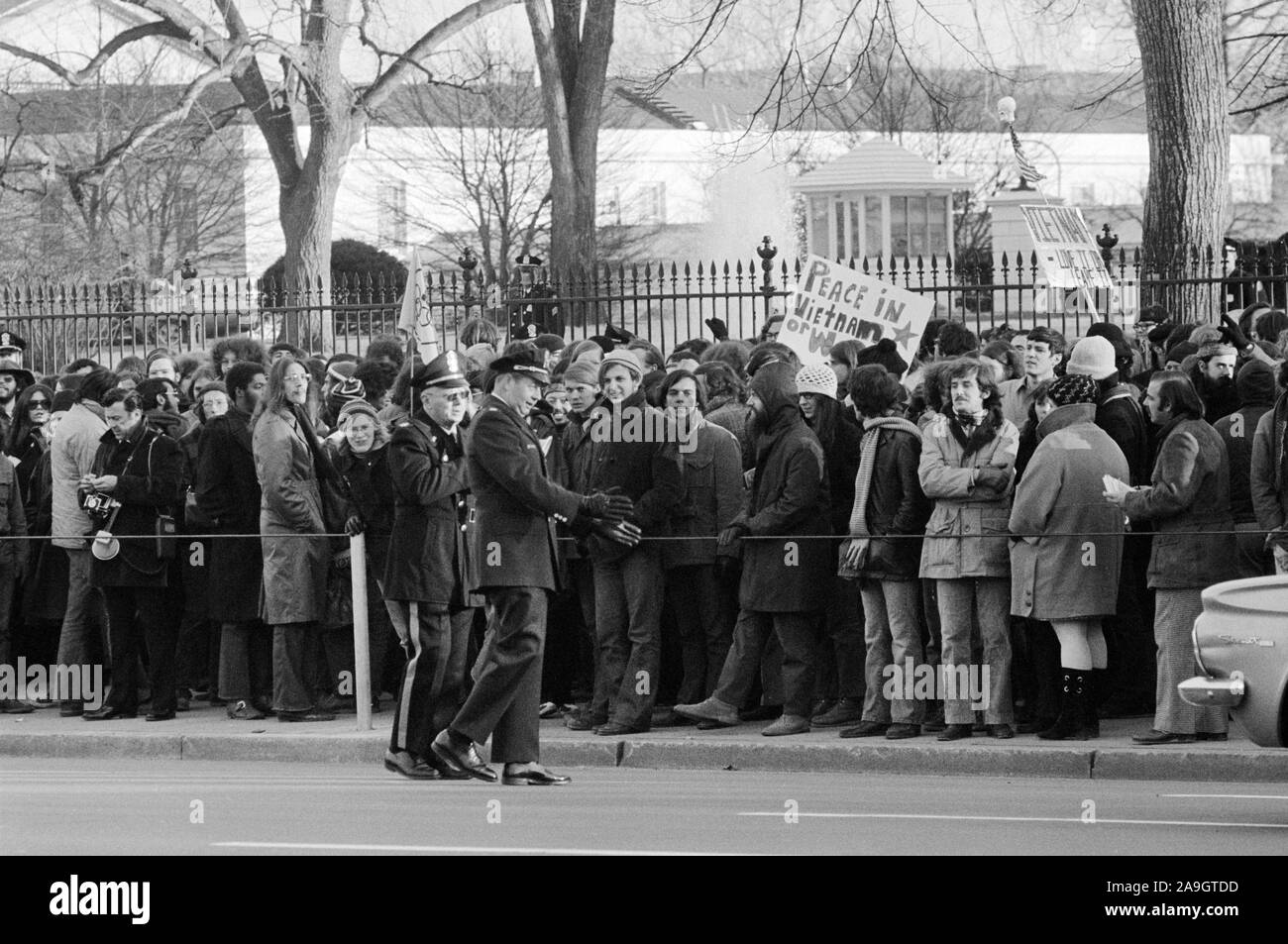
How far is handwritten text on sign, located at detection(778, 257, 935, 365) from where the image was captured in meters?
13.4

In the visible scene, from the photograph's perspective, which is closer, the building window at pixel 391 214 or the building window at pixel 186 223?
the building window at pixel 186 223

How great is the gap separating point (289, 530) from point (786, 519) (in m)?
3.20

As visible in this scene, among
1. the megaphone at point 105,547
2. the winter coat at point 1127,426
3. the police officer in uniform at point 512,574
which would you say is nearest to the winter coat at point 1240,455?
the winter coat at point 1127,426

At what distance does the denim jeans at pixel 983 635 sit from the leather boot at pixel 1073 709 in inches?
11.0

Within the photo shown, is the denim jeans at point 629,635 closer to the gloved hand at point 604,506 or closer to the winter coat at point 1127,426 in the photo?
the gloved hand at point 604,506

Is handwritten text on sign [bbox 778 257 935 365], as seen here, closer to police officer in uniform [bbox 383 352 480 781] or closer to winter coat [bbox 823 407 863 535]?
winter coat [bbox 823 407 863 535]

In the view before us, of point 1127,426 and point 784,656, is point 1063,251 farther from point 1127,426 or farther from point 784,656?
point 784,656

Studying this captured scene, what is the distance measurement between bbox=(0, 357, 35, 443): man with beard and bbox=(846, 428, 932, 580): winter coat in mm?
6545

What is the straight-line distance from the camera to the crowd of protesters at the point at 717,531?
10477 millimetres

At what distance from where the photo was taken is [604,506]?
991 centimetres

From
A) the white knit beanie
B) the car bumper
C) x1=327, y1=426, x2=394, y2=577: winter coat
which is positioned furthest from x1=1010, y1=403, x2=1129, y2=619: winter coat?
x1=327, y1=426, x2=394, y2=577: winter coat

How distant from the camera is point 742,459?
1227 centimetres

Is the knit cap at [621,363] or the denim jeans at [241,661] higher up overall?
the knit cap at [621,363]

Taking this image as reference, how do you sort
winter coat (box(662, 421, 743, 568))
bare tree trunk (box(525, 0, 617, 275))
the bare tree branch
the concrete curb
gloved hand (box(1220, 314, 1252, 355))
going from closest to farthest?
1. the concrete curb
2. winter coat (box(662, 421, 743, 568))
3. gloved hand (box(1220, 314, 1252, 355))
4. bare tree trunk (box(525, 0, 617, 275))
5. the bare tree branch
